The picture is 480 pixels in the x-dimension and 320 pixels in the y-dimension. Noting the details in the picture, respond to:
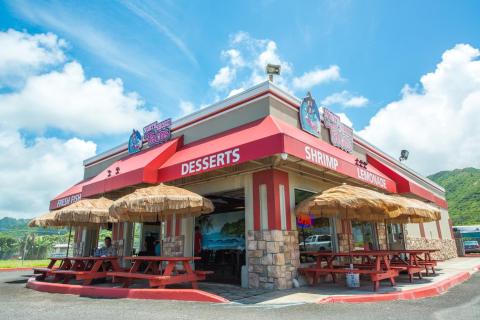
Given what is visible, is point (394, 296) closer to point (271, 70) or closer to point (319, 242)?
point (319, 242)

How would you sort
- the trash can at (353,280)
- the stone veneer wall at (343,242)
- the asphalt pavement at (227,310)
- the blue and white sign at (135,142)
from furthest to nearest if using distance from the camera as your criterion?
the blue and white sign at (135,142) → the stone veneer wall at (343,242) → the trash can at (353,280) → the asphalt pavement at (227,310)

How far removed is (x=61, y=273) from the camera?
9203mm

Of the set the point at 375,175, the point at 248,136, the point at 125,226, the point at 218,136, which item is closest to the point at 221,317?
the point at 248,136

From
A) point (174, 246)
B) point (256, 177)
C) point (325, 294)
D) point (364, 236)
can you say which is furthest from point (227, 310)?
point (364, 236)

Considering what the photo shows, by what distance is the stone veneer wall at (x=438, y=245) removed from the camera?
1619cm

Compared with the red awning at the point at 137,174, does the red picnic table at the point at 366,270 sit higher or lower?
lower

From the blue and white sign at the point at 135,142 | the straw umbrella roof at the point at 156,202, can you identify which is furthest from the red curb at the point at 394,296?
the blue and white sign at the point at 135,142

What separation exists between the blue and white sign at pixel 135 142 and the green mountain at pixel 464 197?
5726 centimetres

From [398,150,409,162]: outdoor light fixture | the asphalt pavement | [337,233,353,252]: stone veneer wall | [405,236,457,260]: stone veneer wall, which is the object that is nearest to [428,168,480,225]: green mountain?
[405,236,457,260]: stone veneer wall

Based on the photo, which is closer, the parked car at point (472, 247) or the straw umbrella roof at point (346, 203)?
the straw umbrella roof at point (346, 203)

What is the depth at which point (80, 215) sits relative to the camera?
31.4 ft

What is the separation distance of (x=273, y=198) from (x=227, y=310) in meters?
3.41

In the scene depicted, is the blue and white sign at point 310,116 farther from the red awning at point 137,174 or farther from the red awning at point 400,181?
the red awning at point 400,181

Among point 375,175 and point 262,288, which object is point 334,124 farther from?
point 262,288
